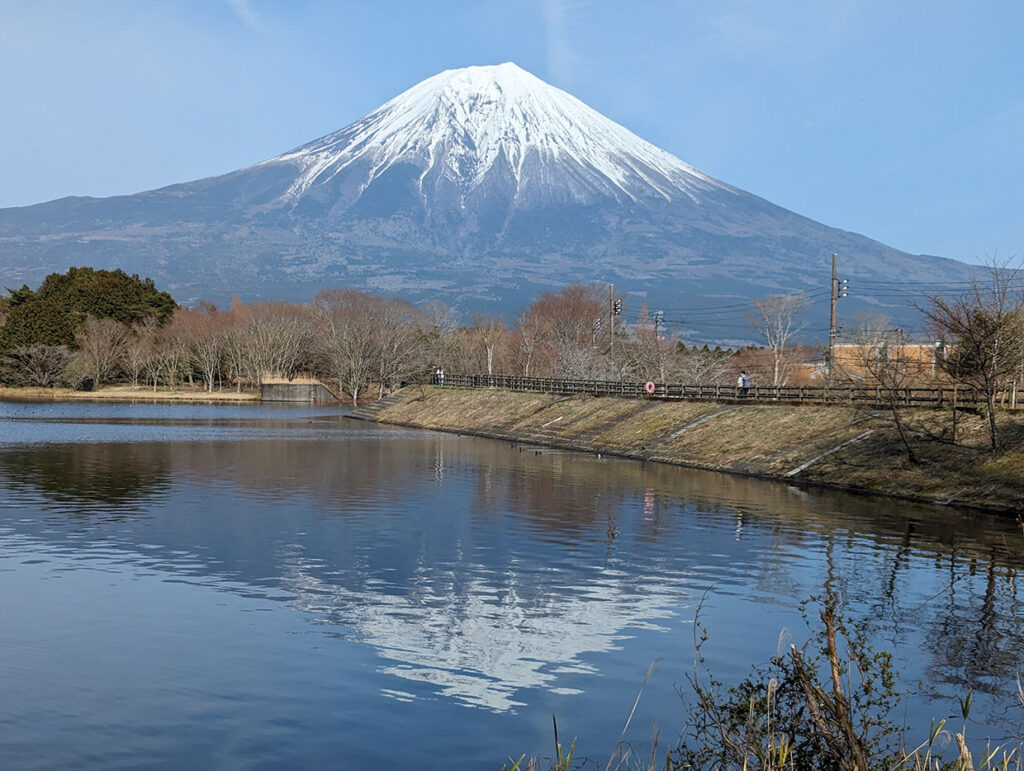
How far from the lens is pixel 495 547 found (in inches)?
1096

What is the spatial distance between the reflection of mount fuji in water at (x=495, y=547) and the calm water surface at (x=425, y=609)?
0.11 meters

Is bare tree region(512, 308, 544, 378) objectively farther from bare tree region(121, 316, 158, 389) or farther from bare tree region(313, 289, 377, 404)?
bare tree region(121, 316, 158, 389)

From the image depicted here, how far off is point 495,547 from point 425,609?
26.1 ft

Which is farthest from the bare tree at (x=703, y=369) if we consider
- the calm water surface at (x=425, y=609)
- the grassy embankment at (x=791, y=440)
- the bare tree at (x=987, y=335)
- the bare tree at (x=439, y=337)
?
the calm water surface at (x=425, y=609)

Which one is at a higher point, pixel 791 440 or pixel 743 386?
pixel 743 386

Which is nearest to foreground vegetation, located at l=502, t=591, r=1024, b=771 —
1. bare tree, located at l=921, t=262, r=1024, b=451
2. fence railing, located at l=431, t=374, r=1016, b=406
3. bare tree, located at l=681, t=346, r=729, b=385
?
bare tree, located at l=921, t=262, r=1024, b=451

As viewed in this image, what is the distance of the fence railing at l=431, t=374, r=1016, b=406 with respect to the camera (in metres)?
50.7

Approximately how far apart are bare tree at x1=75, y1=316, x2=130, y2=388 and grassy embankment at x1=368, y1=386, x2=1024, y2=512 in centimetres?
6361

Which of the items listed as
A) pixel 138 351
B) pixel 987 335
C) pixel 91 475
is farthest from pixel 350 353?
pixel 987 335

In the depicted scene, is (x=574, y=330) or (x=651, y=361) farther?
(x=574, y=330)

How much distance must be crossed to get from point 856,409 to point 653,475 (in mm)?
12180

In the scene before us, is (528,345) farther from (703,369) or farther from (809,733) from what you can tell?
(809,733)

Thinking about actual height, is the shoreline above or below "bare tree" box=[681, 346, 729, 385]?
below

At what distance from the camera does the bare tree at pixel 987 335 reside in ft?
136
